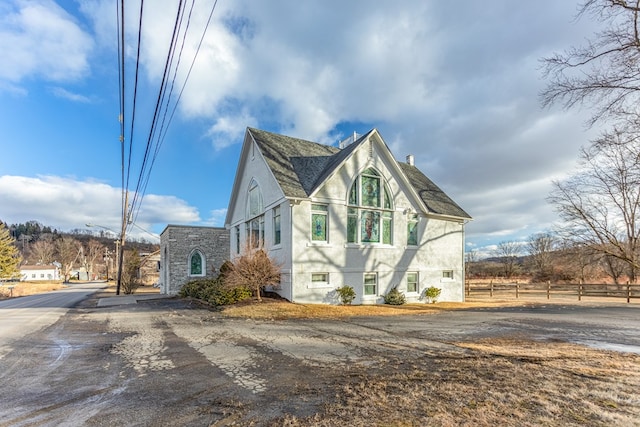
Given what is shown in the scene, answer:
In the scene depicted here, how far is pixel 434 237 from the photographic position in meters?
20.3

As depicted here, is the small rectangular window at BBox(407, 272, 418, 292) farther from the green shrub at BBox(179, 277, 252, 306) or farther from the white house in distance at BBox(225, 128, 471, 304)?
the green shrub at BBox(179, 277, 252, 306)

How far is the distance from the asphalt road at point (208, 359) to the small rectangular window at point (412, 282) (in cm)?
705

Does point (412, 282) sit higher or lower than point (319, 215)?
lower

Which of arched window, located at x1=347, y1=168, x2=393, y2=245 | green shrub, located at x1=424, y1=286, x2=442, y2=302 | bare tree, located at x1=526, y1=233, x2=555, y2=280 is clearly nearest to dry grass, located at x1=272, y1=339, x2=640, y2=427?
arched window, located at x1=347, y1=168, x2=393, y2=245

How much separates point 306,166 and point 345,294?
22.8ft

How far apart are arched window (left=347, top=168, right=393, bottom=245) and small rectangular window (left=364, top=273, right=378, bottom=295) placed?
1.73 metres

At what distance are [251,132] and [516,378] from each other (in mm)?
17228

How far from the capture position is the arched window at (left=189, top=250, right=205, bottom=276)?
25172 mm

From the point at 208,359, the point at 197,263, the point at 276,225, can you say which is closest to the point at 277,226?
the point at 276,225

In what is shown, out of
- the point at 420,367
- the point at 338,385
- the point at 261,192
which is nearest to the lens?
the point at 338,385

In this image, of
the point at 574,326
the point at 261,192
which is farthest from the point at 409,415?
the point at 261,192

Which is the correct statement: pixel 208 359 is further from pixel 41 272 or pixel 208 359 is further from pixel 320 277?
pixel 41 272

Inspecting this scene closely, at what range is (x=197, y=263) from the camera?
83.4 ft

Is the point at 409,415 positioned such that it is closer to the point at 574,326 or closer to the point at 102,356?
the point at 102,356
